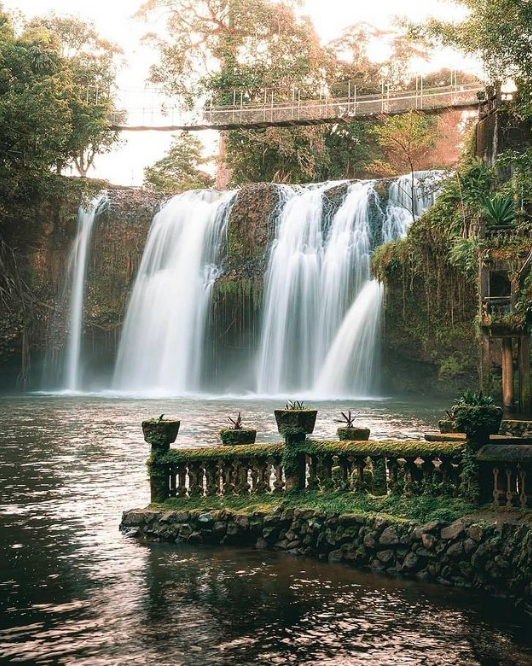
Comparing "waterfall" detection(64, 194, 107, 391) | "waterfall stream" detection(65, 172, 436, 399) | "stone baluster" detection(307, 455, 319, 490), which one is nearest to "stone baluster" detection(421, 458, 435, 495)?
"stone baluster" detection(307, 455, 319, 490)

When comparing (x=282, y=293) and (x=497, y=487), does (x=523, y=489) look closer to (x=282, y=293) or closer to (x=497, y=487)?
(x=497, y=487)

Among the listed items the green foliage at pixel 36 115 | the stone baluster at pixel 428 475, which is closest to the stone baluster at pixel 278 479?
the stone baluster at pixel 428 475

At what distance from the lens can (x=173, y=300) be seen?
1587 inches

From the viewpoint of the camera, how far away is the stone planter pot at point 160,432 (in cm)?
1264

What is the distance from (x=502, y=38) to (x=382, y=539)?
19.1 meters

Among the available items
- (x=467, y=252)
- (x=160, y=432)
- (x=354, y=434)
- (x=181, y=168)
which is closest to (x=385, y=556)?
(x=354, y=434)

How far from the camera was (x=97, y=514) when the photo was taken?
13555 millimetres

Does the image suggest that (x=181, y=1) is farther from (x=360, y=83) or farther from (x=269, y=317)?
(x=269, y=317)

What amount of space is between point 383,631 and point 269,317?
98.9ft

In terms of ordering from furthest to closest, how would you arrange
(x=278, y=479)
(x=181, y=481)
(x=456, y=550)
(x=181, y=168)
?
(x=181, y=168) < (x=181, y=481) < (x=278, y=479) < (x=456, y=550)

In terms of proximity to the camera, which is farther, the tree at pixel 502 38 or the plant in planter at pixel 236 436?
the tree at pixel 502 38

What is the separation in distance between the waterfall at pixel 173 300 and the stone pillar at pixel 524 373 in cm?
1738

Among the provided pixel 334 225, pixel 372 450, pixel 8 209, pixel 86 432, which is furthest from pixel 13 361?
pixel 372 450

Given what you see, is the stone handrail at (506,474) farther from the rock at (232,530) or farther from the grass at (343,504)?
the rock at (232,530)
